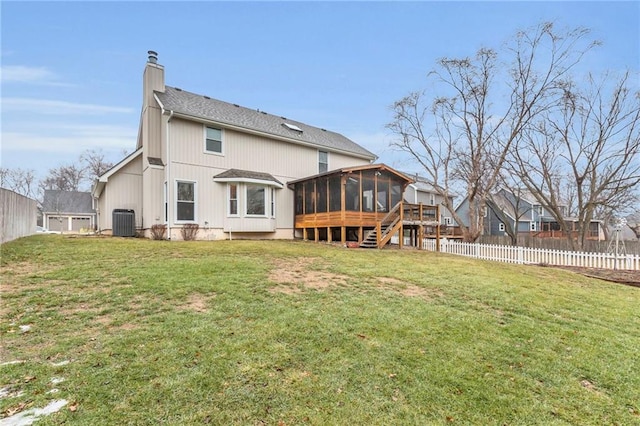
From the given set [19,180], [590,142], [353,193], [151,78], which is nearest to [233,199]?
[353,193]

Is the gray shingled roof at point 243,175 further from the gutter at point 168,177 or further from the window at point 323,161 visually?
the window at point 323,161

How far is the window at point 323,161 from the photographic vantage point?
18812 millimetres

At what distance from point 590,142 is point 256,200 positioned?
1914 centimetres

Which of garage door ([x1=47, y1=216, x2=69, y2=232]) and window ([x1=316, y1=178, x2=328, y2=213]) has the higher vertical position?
window ([x1=316, y1=178, x2=328, y2=213])

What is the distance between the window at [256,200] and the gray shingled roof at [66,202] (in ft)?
81.7

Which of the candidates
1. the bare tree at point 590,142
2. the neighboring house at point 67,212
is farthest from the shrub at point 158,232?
the neighboring house at point 67,212

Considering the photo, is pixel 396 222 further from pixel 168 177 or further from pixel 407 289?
pixel 168 177

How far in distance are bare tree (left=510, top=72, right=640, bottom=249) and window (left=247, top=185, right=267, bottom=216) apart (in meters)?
15.8

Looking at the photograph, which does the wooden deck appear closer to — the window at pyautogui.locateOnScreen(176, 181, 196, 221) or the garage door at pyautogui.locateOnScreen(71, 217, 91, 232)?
the window at pyautogui.locateOnScreen(176, 181, 196, 221)

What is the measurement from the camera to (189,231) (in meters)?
13.5

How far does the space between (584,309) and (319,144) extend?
14.7 metres

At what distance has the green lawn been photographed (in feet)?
8.58

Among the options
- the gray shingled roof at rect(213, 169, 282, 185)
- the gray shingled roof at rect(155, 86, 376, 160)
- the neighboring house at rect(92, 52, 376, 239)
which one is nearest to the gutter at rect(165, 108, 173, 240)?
the neighboring house at rect(92, 52, 376, 239)

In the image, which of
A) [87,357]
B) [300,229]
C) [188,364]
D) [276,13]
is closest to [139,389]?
[188,364]
